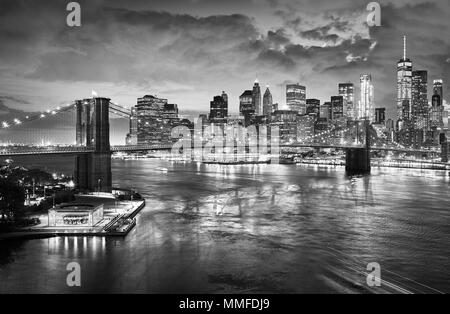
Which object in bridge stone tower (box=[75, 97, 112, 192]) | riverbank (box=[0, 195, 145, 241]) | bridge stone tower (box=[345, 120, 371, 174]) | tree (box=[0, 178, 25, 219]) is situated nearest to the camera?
Answer: riverbank (box=[0, 195, 145, 241])

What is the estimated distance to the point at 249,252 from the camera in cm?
2089

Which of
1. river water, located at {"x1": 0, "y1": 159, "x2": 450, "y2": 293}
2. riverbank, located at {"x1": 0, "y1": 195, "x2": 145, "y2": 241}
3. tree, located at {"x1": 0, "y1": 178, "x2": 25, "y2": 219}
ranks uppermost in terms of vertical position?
tree, located at {"x1": 0, "y1": 178, "x2": 25, "y2": 219}

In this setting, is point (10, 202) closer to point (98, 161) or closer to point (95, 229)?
point (95, 229)

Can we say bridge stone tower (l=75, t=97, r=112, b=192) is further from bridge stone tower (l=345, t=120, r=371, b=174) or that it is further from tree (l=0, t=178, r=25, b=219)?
bridge stone tower (l=345, t=120, r=371, b=174)

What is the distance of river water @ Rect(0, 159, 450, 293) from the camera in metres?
16.7

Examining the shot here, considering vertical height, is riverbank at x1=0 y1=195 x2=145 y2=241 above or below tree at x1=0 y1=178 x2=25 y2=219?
below

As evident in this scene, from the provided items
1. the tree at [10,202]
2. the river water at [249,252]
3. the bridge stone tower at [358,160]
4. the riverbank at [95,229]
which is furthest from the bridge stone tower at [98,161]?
the bridge stone tower at [358,160]

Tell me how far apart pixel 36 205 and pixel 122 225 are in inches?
310

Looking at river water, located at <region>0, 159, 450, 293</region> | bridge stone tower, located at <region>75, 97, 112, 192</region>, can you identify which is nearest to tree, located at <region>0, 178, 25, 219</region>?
river water, located at <region>0, 159, 450, 293</region>

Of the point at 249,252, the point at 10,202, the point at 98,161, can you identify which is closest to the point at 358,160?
the point at 98,161

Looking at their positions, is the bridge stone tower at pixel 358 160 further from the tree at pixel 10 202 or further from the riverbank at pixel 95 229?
the tree at pixel 10 202

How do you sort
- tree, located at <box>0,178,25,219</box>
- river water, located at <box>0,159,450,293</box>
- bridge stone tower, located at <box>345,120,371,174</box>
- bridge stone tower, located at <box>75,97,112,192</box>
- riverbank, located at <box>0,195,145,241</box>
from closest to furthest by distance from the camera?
river water, located at <box>0,159,450,293</box> < riverbank, located at <box>0,195,145,241</box> < tree, located at <box>0,178,25,219</box> < bridge stone tower, located at <box>75,97,112,192</box> < bridge stone tower, located at <box>345,120,371,174</box>

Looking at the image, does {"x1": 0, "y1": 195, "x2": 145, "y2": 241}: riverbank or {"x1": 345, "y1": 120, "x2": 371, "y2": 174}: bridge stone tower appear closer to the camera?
{"x1": 0, "y1": 195, "x2": 145, "y2": 241}: riverbank

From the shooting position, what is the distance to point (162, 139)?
446 feet
